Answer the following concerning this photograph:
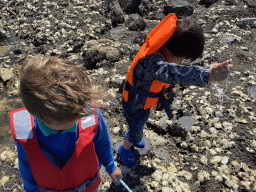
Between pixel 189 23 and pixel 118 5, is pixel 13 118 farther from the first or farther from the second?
pixel 118 5

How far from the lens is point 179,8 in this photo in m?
4.90

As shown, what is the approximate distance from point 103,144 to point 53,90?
24.8 inches

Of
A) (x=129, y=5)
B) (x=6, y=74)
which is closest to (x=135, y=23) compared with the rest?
(x=129, y=5)

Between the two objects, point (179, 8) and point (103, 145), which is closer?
point (103, 145)

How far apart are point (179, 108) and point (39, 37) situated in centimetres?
339

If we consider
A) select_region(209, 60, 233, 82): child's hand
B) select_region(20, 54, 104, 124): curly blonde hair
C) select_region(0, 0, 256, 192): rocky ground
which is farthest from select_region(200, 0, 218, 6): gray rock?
select_region(20, 54, 104, 124): curly blonde hair

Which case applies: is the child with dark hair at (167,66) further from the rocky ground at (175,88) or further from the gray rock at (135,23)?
the gray rock at (135,23)

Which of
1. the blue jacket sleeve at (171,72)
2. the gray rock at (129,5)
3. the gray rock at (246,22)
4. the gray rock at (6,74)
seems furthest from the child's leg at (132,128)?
the gray rock at (129,5)

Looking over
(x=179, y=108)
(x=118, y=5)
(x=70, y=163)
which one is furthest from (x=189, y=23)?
(x=118, y=5)

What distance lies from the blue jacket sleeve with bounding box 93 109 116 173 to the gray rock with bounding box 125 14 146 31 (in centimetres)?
386

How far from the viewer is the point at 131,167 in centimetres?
239

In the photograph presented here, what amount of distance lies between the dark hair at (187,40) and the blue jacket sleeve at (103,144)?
78 cm

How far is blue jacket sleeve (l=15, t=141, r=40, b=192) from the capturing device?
1161mm

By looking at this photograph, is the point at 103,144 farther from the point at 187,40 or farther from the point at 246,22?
the point at 246,22
